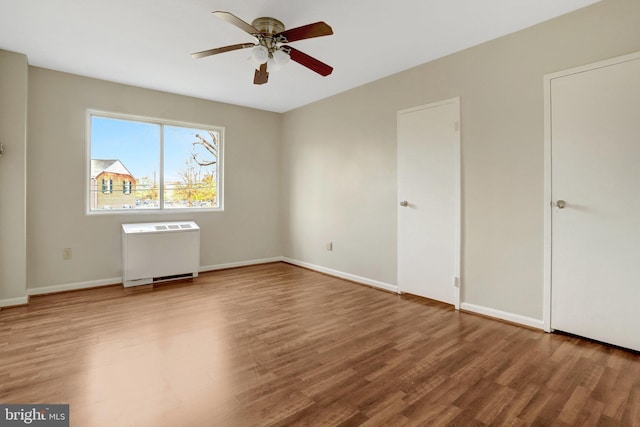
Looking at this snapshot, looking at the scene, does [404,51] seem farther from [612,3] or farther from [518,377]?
[518,377]

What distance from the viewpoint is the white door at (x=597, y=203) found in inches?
89.8

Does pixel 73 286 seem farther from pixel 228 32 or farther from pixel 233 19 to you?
pixel 233 19

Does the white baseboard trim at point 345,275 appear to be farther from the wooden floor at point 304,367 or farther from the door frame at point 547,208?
the door frame at point 547,208

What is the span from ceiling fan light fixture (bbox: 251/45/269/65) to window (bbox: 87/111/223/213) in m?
2.65

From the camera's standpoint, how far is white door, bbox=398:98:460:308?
329cm

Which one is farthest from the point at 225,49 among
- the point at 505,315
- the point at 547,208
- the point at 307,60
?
the point at 505,315

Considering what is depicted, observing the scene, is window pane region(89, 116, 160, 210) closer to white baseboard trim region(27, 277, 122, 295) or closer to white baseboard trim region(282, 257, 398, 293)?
white baseboard trim region(27, 277, 122, 295)

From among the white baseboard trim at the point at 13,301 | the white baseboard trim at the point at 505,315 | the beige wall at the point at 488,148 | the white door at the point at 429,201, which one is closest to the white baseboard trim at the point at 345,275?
the beige wall at the point at 488,148

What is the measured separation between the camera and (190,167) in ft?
16.2

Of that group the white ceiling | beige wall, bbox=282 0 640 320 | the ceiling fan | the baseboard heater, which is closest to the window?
the baseboard heater

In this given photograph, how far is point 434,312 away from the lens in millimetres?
3176

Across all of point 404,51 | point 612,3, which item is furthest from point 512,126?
point 404,51

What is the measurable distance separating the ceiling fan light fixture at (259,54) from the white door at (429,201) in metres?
1.82

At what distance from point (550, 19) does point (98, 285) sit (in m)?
5.59
